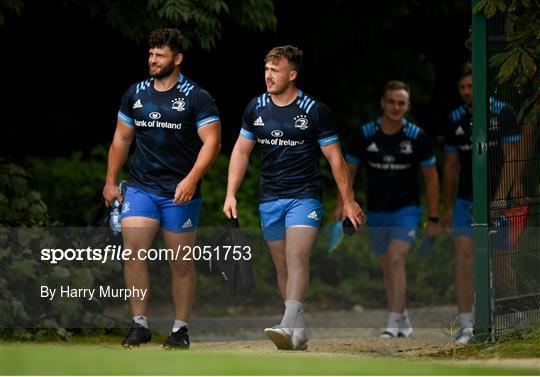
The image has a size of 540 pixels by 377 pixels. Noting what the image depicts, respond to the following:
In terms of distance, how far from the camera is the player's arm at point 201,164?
12.7 metres

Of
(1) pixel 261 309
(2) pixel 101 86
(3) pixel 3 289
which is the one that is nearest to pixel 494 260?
(3) pixel 3 289

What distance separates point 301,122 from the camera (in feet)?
41.5

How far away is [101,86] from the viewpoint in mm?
18078

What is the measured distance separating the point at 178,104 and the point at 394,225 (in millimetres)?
3329

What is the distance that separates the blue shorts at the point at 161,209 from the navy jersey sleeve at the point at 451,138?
3.14 m

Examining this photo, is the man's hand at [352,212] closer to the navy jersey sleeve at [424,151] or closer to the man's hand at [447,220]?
the navy jersey sleeve at [424,151]

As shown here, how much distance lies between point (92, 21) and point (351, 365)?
7337mm

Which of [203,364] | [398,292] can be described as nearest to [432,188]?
[398,292]

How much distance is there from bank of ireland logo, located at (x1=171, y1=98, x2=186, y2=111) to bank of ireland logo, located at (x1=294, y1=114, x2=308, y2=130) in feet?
2.80

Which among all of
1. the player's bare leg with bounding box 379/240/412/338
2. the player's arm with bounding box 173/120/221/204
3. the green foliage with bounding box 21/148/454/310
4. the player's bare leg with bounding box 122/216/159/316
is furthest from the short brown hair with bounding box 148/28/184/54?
the green foliage with bounding box 21/148/454/310

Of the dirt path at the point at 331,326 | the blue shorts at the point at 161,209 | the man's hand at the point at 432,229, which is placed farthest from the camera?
the dirt path at the point at 331,326

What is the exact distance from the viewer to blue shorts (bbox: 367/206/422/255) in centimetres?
1531

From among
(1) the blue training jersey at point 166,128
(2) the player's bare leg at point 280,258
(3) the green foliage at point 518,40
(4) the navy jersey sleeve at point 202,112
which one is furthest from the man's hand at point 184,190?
(3) the green foliage at point 518,40

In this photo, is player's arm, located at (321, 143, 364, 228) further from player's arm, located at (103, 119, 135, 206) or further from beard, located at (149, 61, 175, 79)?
player's arm, located at (103, 119, 135, 206)
